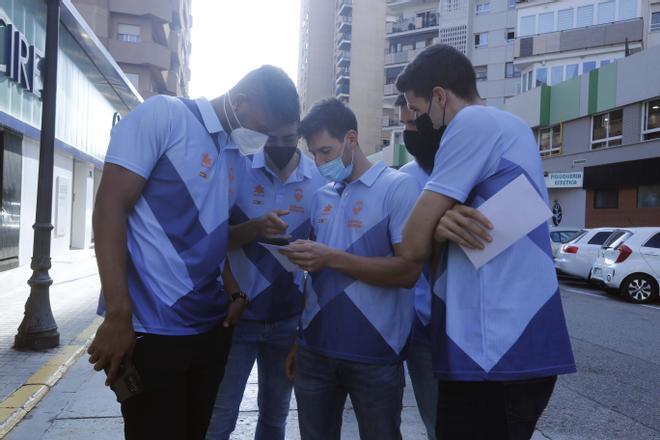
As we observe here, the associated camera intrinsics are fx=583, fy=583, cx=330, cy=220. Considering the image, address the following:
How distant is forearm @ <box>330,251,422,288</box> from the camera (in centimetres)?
229

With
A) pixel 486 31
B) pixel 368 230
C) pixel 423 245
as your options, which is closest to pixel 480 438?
pixel 423 245

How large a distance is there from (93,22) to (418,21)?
94.6ft

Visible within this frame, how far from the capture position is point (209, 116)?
7.23ft

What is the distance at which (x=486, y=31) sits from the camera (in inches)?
1750

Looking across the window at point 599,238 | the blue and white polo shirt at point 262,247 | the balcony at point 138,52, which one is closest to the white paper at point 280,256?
the blue and white polo shirt at point 262,247

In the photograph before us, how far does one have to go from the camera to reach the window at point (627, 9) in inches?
1212

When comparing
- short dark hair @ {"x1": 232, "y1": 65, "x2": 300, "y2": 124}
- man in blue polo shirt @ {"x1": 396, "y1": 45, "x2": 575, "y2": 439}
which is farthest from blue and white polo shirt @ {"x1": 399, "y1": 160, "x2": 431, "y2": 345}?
man in blue polo shirt @ {"x1": 396, "y1": 45, "x2": 575, "y2": 439}

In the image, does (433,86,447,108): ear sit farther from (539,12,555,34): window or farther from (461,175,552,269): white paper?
(539,12,555,34): window

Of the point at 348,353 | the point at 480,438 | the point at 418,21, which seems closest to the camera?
the point at 480,438

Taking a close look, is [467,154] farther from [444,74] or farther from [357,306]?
[357,306]

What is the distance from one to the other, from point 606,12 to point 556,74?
399 centimetres

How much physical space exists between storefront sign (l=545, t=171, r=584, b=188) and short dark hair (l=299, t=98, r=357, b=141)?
Answer: 25643mm

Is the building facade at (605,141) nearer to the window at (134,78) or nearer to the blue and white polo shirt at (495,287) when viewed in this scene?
the blue and white polo shirt at (495,287)

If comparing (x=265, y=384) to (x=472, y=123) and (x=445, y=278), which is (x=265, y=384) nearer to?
(x=445, y=278)
